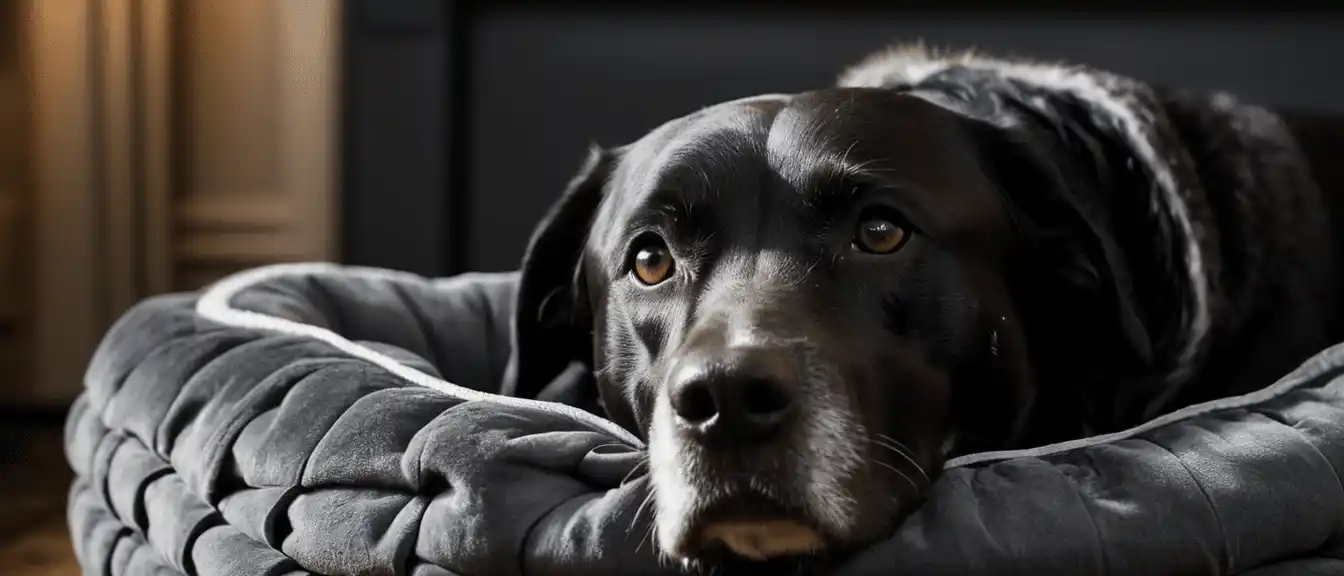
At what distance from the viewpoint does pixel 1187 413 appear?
1.12m

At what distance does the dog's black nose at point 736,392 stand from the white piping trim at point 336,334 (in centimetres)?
21

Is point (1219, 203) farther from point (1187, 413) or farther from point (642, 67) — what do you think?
point (642, 67)

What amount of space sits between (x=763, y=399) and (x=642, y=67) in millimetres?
2044

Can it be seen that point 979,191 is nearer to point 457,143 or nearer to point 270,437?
point 270,437

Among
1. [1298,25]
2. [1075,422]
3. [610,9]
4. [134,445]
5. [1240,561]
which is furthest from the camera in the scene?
[610,9]

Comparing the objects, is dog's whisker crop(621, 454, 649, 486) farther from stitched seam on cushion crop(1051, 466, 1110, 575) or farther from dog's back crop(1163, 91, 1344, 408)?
dog's back crop(1163, 91, 1344, 408)

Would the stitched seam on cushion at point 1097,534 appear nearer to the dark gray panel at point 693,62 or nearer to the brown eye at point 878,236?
the brown eye at point 878,236

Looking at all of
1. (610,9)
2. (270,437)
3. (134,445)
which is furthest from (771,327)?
(610,9)

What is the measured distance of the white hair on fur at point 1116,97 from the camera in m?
1.34

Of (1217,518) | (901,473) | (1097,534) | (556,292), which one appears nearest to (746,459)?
(901,473)

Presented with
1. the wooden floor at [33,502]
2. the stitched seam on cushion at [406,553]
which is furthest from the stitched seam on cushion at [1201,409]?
the wooden floor at [33,502]

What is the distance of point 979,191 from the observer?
1223mm

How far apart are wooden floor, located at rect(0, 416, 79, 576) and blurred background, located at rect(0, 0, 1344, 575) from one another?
0.10 ft

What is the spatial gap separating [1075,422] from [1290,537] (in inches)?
14.3
